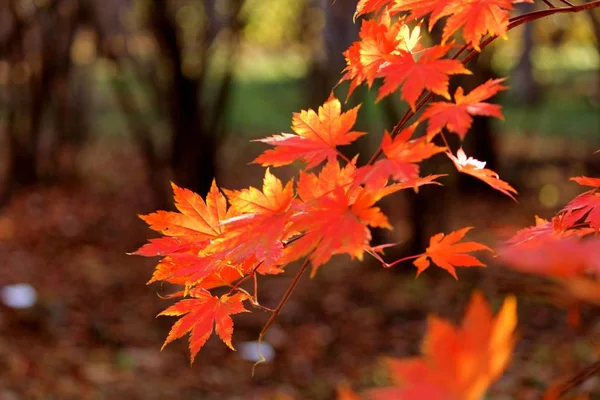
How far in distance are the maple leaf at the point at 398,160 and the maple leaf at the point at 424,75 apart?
61 mm

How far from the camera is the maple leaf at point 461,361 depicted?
22.2 inches

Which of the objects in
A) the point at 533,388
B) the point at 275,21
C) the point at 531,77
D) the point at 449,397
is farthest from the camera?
the point at 275,21

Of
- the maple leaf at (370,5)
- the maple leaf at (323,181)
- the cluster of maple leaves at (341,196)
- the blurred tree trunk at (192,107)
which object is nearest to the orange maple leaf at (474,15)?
the cluster of maple leaves at (341,196)

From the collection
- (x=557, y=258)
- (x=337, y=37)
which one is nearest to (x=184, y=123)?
(x=337, y=37)

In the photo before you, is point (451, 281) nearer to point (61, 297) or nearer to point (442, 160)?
point (442, 160)

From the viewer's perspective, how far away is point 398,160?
1.04 meters

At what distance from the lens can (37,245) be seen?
Answer: 6.79 m

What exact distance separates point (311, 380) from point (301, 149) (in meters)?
3.28

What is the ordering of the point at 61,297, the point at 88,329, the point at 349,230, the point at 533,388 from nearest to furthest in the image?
the point at 349,230
the point at 533,388
the point at 88,329
the point at 61,297

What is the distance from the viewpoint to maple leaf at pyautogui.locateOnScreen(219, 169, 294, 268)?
3.38ft

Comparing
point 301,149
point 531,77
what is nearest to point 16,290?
point 301,149

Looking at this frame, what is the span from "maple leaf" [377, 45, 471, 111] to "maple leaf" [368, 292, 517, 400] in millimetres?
538

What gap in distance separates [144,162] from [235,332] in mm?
3360

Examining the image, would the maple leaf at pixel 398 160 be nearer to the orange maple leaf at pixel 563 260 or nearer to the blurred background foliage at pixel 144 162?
the orange maple leaf at pixel 563 260
